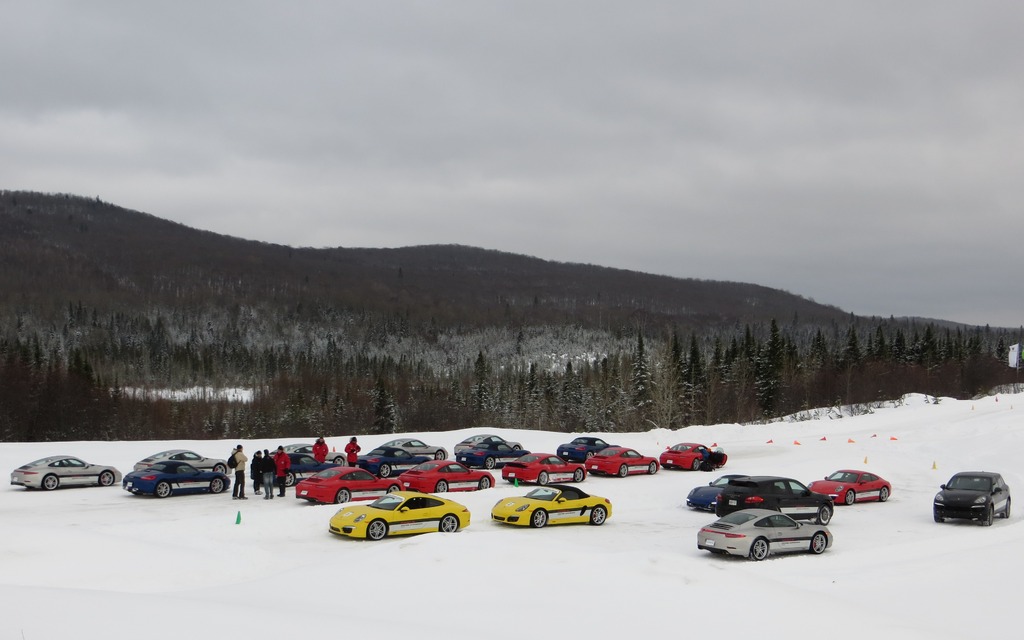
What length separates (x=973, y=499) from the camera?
23.0 metres

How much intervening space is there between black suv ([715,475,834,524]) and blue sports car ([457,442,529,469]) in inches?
463

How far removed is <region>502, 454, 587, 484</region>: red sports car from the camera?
28.8 meters

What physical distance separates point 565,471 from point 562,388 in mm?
82646

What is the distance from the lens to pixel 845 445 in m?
39.7

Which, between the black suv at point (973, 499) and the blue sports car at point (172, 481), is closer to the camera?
the black suv at point (973, 499)

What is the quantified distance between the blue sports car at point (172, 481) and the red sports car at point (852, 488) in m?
19.8

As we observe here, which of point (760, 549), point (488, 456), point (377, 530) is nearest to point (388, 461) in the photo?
point (488, 456)

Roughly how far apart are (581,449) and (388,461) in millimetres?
9132

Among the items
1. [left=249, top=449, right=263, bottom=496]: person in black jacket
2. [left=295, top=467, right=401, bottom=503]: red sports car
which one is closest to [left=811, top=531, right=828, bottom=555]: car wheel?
[left=295, top=467, right=401, bottom=503]: red sports car

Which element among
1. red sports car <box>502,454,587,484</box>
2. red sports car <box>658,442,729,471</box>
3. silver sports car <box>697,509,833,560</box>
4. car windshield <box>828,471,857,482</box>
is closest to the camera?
silver sports car <box>697,509,833,560</box>

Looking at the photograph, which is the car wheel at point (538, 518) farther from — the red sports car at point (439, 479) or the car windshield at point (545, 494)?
the red sports car at point (439, 479)

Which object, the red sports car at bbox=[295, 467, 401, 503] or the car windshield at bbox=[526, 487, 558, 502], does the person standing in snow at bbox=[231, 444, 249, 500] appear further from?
the car windshield at bbox=[526, 487, 558, 502]

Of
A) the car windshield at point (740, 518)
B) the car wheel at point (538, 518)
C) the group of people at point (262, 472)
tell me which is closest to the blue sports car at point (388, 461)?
the group of people at point (262, 472)

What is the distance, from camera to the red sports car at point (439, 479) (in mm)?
25797
